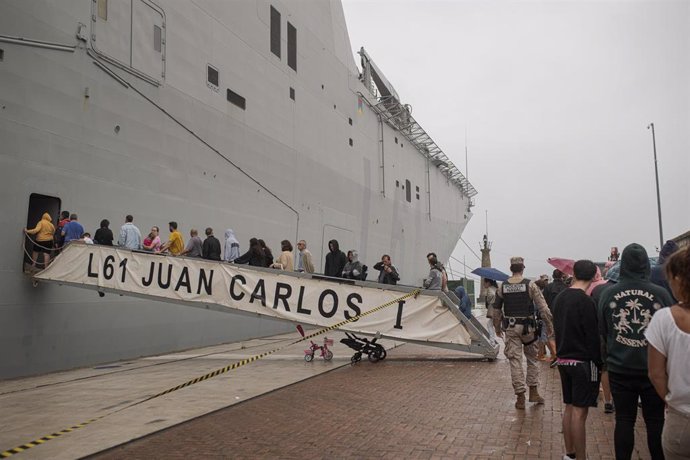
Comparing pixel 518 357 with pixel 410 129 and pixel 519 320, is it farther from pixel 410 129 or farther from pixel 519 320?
pixel 410 129

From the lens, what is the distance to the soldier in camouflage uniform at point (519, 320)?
6492 millimetres

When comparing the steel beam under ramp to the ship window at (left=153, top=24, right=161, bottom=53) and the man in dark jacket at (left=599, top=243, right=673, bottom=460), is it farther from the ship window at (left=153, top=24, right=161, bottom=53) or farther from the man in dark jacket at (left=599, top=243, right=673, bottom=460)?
the man in dark jacket at (left=599, top=243, right=673, bottom=460)

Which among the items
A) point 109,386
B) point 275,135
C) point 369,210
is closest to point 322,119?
point 275,135

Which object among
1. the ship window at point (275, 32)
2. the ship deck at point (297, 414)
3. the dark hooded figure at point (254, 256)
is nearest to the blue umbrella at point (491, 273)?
the ship deck at point (297, 414)

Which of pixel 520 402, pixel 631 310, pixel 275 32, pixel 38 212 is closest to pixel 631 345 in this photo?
pixel 631 310

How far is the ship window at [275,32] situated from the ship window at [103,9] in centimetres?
645

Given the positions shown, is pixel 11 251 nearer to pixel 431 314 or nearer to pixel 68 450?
pixel 68 450

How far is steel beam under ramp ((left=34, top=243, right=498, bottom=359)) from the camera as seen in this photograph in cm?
995

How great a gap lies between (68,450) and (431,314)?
21.9 feet

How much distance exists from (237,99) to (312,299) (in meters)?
7.18

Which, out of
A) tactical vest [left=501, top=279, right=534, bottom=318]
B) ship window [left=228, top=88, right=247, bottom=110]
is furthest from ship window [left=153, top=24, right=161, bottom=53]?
tactical vest [left=501, top=279, right=534, bottom=318]

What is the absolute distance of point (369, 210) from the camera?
23797 mm

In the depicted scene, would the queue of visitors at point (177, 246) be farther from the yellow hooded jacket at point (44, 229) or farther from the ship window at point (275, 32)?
the ship window at point (275, 32)

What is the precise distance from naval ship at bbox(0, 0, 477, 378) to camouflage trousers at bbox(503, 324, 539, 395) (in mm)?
7819
